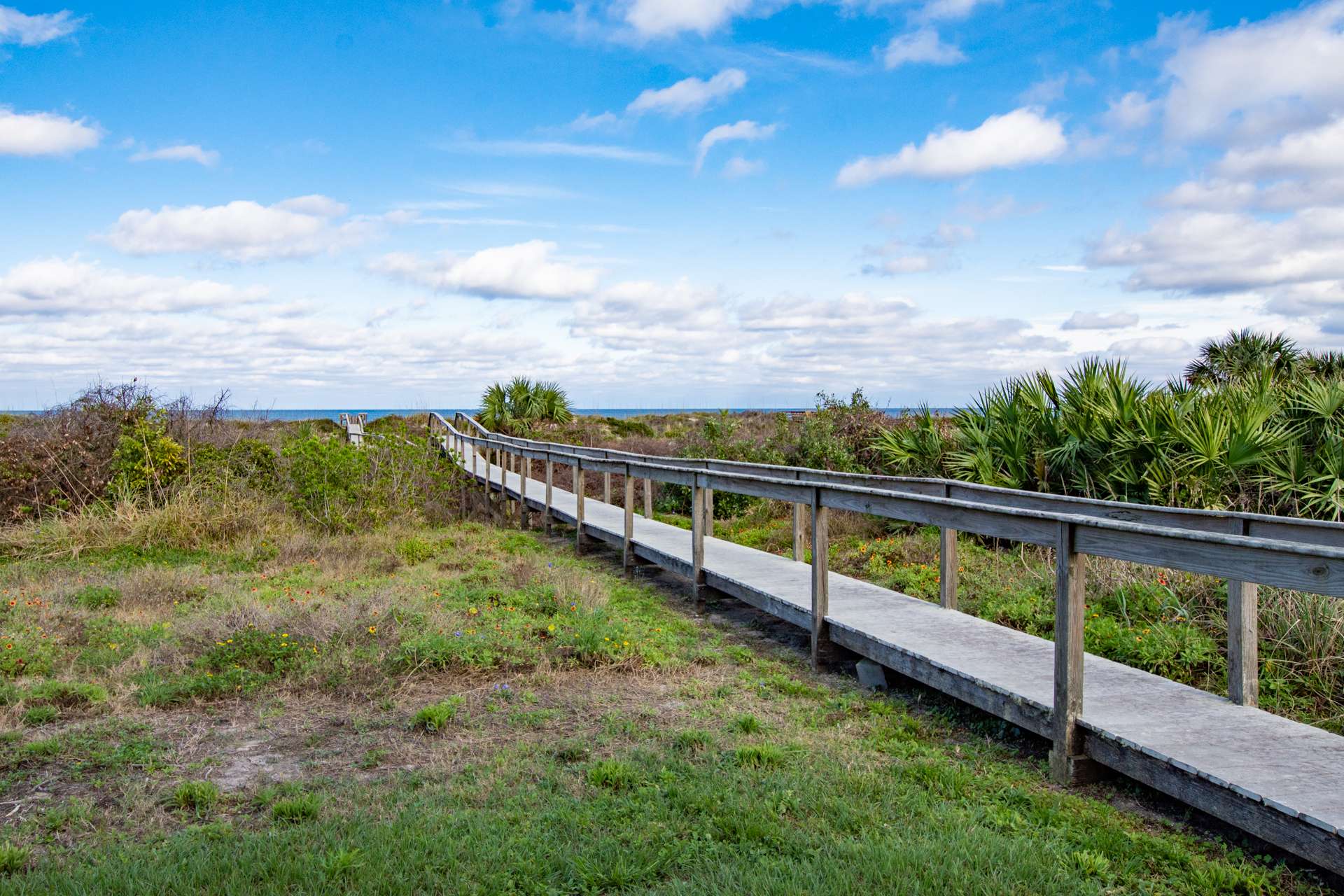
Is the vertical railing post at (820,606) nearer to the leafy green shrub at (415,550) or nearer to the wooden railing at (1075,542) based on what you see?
the wooden railing at (1075,542)

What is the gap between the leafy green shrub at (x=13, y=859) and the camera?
336 centimetres

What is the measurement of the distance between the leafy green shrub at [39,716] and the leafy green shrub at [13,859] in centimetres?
191

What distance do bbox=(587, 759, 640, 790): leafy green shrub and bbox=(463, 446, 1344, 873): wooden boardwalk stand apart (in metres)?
1.92

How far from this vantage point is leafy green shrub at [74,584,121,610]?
7945mm

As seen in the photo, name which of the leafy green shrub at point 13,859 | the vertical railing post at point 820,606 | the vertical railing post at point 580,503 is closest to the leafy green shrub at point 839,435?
the vertical railing post at point 580,503

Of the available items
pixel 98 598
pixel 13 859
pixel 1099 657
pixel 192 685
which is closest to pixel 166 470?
pixel 98 598

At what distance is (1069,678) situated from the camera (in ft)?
13.5

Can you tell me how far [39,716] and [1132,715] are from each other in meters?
5.90

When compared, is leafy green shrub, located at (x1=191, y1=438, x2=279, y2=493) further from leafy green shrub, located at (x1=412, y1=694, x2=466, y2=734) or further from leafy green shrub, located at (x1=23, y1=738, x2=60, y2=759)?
leafy green shrub, located at (x1=412, y1=694, x2=466, y2=734)

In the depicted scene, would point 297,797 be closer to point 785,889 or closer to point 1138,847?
point 785,889

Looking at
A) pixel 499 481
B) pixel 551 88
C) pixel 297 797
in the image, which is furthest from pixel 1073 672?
pixel 551 88

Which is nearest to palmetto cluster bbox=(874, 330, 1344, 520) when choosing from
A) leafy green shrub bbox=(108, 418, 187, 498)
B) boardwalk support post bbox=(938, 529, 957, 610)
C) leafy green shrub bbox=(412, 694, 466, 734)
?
boardwalk support post bbox=(938, 529, 957, 610)

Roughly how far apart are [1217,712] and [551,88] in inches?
636

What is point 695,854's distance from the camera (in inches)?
133
